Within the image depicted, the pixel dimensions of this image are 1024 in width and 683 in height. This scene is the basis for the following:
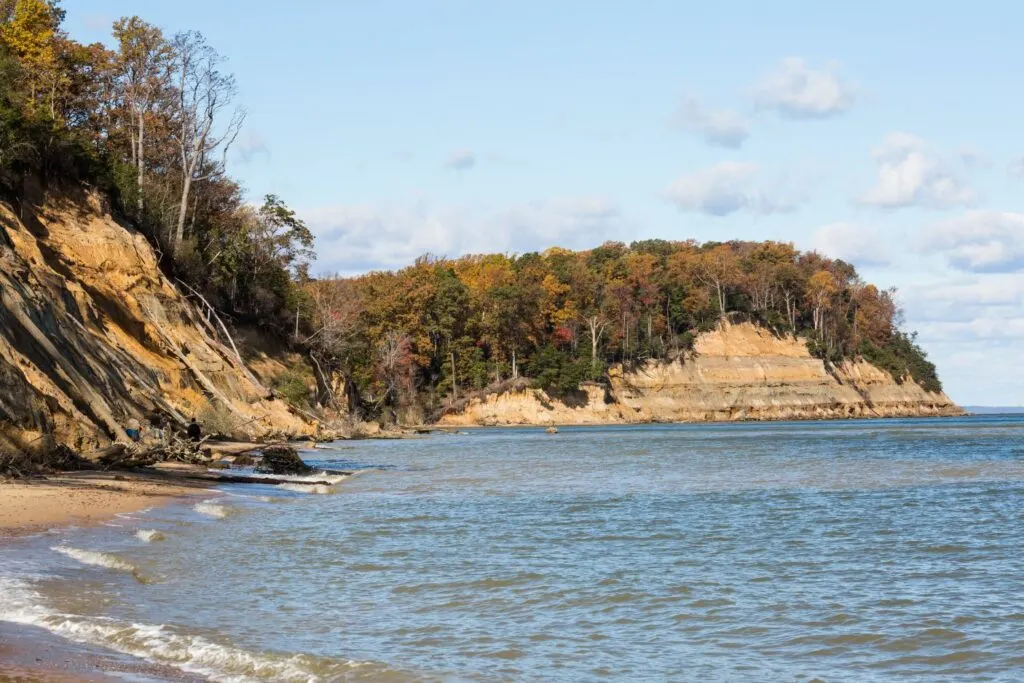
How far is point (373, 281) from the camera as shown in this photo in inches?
4473

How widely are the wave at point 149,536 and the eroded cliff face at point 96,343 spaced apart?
5.52m

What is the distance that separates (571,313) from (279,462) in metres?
89.8

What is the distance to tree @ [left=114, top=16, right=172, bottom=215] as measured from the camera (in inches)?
2167

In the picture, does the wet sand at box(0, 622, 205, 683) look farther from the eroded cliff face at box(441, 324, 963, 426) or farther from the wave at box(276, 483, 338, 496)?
the eroded cliff face at box(441, 324, 963, 426)

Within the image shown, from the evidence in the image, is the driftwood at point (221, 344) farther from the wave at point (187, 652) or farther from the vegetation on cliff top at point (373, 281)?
the wave at point (187, 652)

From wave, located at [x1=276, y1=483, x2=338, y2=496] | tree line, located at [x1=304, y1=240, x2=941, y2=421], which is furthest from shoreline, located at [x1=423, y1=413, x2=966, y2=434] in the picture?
wave, located at [x1=276, y1=483, x2=338, y2=496]

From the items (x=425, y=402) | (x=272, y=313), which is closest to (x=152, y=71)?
(x=272, y=313)

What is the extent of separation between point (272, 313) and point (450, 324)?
52.8m

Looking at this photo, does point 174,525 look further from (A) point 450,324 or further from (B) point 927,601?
(A) point 450,324

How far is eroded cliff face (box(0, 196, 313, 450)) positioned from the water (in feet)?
13.4

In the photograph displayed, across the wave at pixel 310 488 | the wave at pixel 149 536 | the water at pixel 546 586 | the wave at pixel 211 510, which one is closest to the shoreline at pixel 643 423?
the wave at pixel 310 488

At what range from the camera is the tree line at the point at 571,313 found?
355 feet

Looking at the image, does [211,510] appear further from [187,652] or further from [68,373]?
[187,652]

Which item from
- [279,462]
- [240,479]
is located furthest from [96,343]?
[240,479]
